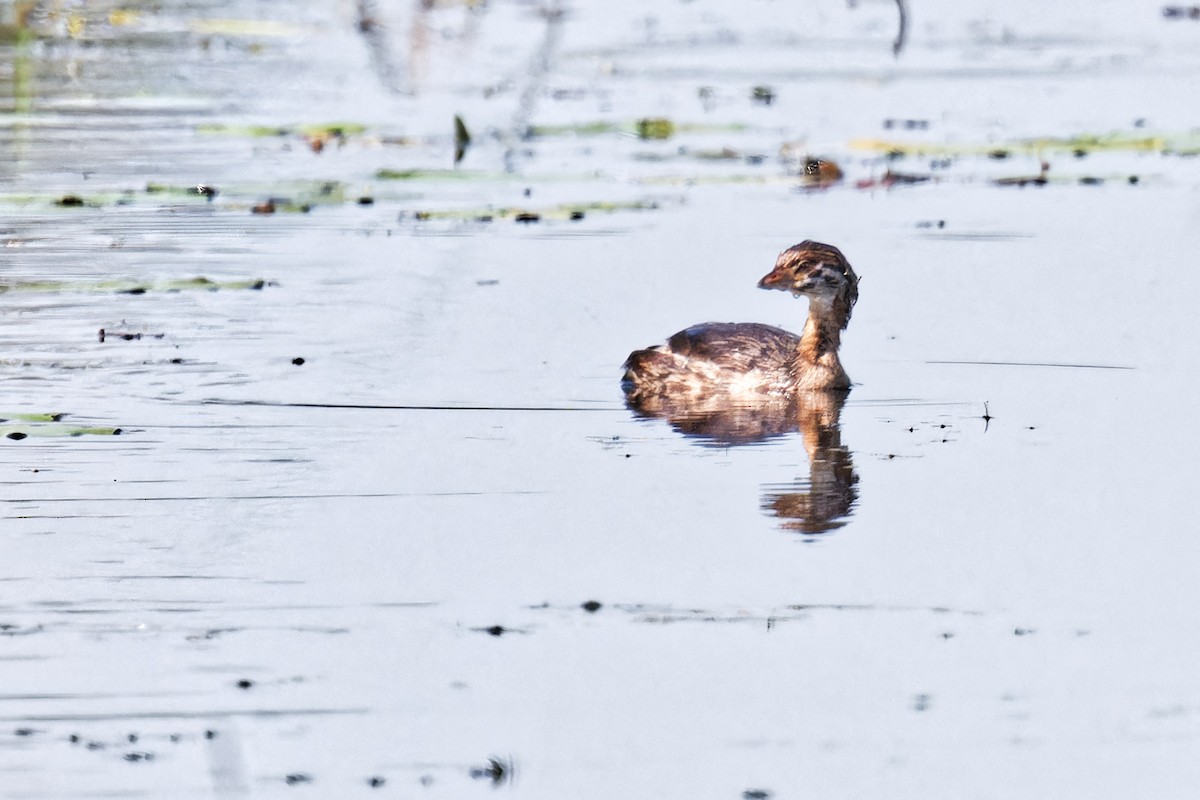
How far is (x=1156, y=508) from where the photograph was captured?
9.45m

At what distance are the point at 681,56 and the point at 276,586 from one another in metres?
14.5

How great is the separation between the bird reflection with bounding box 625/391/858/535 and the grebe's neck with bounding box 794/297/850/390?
2.7 inches

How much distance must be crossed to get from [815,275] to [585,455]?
2.27 m

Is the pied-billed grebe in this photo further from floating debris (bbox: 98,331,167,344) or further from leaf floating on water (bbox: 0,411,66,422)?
leaf floating on water (bbox: 0,411,66,422)

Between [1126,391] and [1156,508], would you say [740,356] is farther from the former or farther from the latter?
[1156,508]

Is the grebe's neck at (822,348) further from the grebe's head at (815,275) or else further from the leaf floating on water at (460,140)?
the leaf floating on water at (460,140)

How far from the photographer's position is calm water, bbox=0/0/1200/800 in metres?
7.25

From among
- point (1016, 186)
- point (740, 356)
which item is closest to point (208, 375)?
point (740, 356)

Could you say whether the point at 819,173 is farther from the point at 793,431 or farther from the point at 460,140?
the point at 793,431

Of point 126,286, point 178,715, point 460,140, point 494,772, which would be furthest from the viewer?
point 460,140

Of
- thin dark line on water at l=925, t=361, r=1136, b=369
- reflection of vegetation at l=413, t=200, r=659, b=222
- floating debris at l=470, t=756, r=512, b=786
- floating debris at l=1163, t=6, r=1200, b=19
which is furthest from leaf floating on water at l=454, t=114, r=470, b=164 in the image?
floating debris at l=470, t=756, r=512, b=786

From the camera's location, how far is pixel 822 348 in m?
12.0

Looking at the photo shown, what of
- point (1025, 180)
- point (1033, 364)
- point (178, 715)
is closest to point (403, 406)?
point (1033, 364)

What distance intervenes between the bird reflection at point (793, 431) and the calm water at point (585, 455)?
0.16ft
